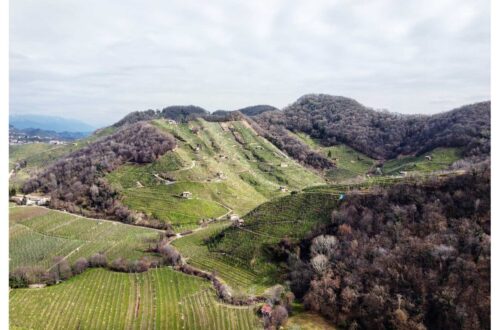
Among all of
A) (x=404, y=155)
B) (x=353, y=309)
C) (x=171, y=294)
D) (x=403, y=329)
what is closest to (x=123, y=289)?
(x=171, y=294)

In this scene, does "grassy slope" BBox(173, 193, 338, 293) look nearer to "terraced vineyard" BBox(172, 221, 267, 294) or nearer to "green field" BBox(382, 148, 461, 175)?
"terraced vineyard" BBox(172, 221, 267, 294)

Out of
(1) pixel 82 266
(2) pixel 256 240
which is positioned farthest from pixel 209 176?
(1) pixel 82 266

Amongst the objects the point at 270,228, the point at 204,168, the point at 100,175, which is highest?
the point at 204,168

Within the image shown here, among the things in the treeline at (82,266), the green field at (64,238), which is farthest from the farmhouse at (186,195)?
the treeline at (82,266)

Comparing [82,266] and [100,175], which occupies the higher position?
[100,175]

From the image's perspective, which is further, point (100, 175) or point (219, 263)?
point (100, 175)

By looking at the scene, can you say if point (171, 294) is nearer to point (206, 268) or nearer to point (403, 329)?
point (206, 268)

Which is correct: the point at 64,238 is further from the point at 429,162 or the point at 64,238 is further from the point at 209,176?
the point at 429,162
